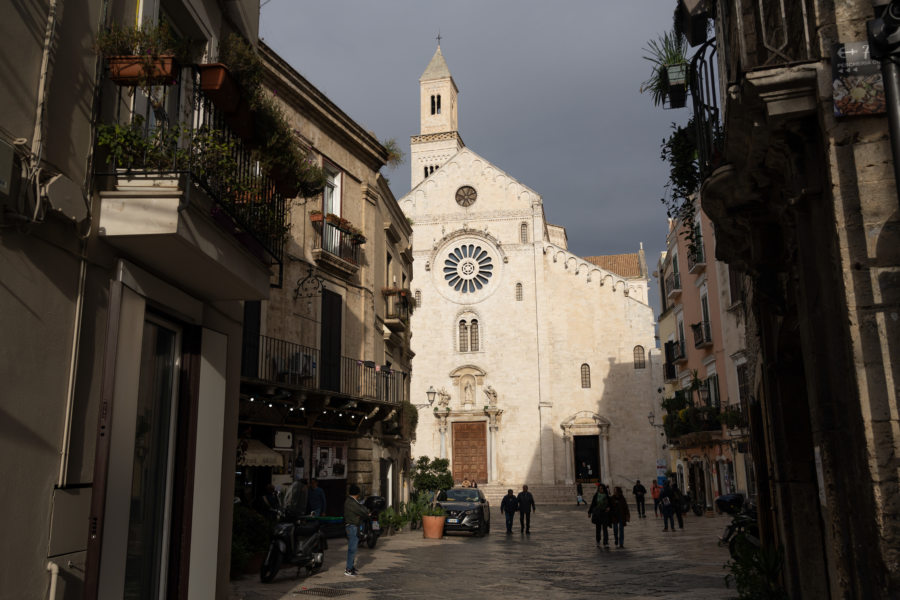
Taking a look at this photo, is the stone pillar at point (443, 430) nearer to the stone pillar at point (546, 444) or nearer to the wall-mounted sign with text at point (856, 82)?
the stone pillar at point (546, 444)

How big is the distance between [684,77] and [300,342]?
1049cm

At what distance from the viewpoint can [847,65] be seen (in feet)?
15.4

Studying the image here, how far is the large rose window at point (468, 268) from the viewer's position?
44875 mm

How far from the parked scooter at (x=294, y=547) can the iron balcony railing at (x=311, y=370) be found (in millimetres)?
3205

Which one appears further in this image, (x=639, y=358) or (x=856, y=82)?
(x=639, y=358)

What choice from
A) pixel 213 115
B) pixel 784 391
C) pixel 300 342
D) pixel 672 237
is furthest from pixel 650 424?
pixel 213 115

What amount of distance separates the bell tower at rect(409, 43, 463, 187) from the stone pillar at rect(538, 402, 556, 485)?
31037mm

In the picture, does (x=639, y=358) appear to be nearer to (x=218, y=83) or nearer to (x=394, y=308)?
(x=394, y=308)

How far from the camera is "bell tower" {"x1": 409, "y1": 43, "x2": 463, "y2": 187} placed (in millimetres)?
66188

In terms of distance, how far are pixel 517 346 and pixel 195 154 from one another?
37.9 metres

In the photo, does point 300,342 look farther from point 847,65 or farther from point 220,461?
point 847,65

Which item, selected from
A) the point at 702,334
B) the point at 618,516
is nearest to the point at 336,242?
the point at 618,516

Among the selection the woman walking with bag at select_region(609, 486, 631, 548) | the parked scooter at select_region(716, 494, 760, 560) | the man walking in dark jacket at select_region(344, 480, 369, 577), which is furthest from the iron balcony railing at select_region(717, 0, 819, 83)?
the woman walking with bag at select_region(609, 486, 631, 548)

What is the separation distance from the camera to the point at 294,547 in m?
11.4
